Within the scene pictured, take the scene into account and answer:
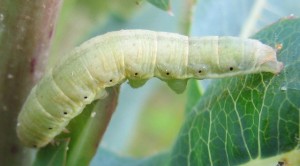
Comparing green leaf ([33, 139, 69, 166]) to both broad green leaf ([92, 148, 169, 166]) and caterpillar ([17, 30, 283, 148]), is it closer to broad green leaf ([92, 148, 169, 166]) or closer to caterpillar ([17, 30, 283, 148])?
caterpillar ([17, 30, 283, 148])

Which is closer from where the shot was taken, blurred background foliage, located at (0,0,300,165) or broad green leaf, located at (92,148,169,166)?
broad green leaf, located at (92,148,169,166)

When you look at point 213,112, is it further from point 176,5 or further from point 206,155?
point 176,5

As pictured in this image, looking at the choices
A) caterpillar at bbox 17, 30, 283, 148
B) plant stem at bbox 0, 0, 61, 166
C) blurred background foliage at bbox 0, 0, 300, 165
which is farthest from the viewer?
blurred background foliage at bbox 0, 0, 300, 165

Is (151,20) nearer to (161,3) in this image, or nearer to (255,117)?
(161,3)

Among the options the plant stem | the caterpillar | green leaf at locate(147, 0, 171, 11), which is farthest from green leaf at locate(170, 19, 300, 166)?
the plant stem

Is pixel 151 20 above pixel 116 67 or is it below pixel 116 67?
above

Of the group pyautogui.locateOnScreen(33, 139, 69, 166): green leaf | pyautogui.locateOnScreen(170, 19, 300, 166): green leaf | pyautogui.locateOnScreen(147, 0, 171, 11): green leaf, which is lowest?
pyautogui.locateOnScreen(33, 139, 69, 166): green leaf

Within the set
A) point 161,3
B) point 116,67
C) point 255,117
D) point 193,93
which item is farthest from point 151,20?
point 255,117

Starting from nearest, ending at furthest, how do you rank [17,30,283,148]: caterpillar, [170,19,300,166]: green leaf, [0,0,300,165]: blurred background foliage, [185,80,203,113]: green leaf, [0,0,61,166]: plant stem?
[170,19,300,166]: green leaf
[0,0,61,166]: plant stem
[17,30,283,148]: caterpillar
[185,80,203,113]: green leaf
[0,0,300,165]: blurred background foliage

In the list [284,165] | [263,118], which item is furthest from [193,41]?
[284,165]
